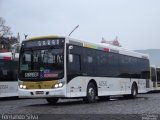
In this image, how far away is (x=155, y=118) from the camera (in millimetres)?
12641

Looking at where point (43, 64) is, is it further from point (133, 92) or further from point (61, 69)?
point (133, 92)

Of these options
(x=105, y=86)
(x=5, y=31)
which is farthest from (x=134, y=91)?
(x=5, y=31)

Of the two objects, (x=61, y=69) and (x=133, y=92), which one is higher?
(x=61, y=69)

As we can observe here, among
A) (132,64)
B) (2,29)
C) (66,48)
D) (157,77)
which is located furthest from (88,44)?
(2,29)

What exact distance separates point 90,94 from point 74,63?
210cm

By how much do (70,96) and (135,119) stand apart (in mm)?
6574

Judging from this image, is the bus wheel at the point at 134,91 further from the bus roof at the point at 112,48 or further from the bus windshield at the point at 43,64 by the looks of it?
the bus windshield at the point at 43,64

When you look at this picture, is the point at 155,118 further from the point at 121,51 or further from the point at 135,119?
the point at 121,51

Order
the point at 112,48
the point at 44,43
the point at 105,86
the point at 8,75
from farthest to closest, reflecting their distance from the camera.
→ the point at 8,75 → the point at 112,48 → the point at 105,86 → the point at 44,43

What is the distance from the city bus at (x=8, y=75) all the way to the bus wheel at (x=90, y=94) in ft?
25.4

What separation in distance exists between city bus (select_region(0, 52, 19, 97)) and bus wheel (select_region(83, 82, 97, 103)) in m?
7.73

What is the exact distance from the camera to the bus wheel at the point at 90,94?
20.6m

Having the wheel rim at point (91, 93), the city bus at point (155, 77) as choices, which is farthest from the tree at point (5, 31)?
the wheel rim at point (91, 93)

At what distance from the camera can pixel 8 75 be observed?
2814 cm
